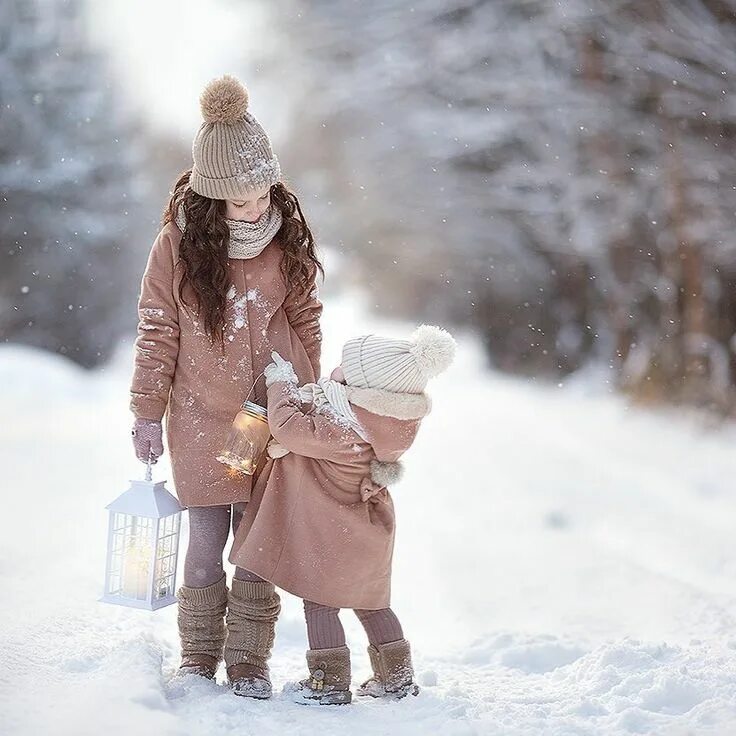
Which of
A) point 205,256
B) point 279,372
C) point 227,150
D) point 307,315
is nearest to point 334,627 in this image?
point 279,372

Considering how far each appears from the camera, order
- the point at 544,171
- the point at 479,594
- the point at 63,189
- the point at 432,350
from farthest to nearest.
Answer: the point at 63,189
the point at 544,171
the point at 479,594
the point at 432,350

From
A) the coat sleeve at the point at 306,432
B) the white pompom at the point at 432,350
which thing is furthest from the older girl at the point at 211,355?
the white pompom at the point at 432,350

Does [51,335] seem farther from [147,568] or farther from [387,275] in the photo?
[147,568]

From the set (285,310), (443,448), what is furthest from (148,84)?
(285,310)

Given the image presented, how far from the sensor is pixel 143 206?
12.7 m

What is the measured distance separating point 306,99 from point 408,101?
1.20m

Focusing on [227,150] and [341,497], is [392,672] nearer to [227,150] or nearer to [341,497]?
[341,497]

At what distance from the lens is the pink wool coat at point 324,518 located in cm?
242

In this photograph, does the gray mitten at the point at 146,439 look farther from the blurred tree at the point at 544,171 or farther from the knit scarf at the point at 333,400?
the blurred tree at the point at 544,171

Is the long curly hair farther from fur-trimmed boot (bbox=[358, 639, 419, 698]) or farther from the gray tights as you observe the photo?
fur-trimmed boot (bbox=[358, 639, 419, 698])

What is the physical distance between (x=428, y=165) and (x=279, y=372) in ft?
31.2

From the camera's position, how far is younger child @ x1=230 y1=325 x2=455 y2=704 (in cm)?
238

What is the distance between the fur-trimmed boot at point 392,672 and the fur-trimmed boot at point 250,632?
0.88 feet

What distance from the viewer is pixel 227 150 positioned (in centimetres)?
245
